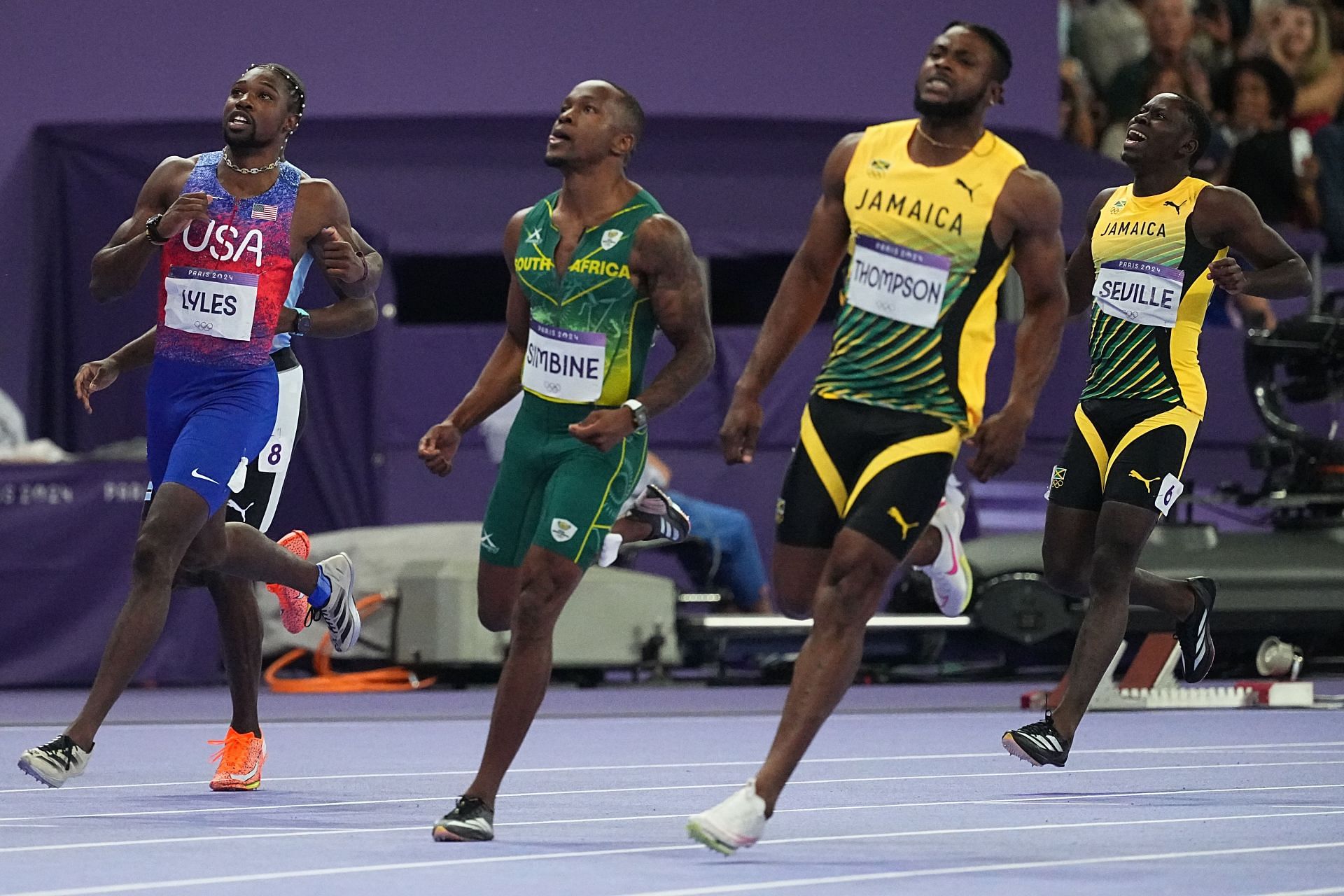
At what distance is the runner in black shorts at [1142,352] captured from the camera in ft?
22.4

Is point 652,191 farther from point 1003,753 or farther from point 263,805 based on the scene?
point 263,805

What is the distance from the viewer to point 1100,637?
22.3 feet

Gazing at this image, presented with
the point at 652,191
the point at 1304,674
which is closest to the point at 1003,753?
the point at 1304,674

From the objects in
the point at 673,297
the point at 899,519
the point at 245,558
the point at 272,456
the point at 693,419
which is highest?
the point at 673,297

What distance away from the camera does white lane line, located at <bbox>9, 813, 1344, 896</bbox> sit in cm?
414

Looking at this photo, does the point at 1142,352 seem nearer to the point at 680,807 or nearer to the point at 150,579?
the point at 680,807

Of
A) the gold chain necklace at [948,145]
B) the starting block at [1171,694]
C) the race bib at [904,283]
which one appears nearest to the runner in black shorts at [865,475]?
the race bib at [904,283]

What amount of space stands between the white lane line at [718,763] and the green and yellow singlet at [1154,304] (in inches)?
54.5

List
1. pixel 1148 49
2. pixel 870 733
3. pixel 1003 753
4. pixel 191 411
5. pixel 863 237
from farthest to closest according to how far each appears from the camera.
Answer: pixel 1148 49
pixel 870 733
pixel 1003 753
pixel 191 411
pixel 863 237

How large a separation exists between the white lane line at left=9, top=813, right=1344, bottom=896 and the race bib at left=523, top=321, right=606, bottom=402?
3.72ft

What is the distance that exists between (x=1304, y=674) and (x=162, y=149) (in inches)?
286

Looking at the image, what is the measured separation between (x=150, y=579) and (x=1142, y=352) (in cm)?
316

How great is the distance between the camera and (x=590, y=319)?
5.37 metres

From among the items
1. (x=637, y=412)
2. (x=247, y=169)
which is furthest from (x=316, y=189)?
(x=637, y=412)
